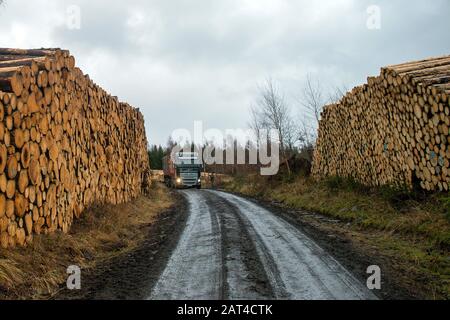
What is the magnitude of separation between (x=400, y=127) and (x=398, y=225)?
2.95 metres

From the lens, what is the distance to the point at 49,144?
7441 mm

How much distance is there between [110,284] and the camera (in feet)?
18.5

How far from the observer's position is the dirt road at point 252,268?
5035mm

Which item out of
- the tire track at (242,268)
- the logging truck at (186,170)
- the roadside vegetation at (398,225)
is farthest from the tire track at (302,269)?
the logging truck at (186,170)

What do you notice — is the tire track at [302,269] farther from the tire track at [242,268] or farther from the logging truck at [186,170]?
the logging truck at [186,170]

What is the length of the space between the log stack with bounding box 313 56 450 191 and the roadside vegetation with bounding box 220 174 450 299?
1.59ft

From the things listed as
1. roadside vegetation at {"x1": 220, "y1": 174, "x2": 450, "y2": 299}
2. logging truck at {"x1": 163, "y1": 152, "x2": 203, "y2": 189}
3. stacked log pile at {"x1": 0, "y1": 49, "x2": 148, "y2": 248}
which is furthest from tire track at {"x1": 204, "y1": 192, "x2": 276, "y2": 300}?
logging truck at {"x1": 163, "y1": 152, "x2": 203, "y2": 189}

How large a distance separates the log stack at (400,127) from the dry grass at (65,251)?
22.6ft

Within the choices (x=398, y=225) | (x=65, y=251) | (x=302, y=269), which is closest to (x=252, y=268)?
(x=302, y=269)

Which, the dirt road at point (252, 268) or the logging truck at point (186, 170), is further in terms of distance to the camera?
the logging truck at point (186, 170)

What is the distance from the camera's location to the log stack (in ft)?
29.6

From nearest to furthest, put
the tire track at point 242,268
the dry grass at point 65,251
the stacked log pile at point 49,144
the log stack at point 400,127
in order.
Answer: the tire track at point 242,268 < the dry grass at point 65,251 < the stacked log pile at point 49,144 < the log stack at point 400,127

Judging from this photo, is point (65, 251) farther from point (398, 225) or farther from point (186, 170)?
point (186, 170)
